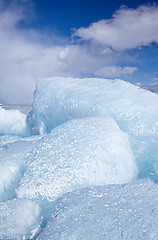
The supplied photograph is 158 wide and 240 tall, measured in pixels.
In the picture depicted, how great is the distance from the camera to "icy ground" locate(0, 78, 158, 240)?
156 cm

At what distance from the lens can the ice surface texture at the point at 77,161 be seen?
7.10ft

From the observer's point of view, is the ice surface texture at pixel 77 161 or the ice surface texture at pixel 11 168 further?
the ice surface texture at pixel 11 168

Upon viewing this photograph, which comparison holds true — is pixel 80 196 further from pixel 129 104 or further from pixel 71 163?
pixel 129 104

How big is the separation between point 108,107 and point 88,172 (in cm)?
156

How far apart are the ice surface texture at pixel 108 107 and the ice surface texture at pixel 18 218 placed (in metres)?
1.73

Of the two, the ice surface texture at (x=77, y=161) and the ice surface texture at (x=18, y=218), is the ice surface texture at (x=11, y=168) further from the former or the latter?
the ice surface texture at (x=18, y=218)

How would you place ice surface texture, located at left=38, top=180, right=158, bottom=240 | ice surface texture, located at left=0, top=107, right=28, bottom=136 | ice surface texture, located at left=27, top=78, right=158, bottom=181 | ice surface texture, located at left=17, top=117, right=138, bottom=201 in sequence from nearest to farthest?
ice surface texture, located at left=38, top=180, right=158, bottom=240, ice surface texture, located at left=17, top=117, right=138, bottom=201, ice surface texture, located at left=27, top=78, right=158, bottom=181, ice surface texture, located at left=0, top=107, right=28, bottom=136

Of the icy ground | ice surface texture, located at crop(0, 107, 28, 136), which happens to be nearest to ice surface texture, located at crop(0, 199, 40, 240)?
the icy ground

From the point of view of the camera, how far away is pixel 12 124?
6137 millimetres

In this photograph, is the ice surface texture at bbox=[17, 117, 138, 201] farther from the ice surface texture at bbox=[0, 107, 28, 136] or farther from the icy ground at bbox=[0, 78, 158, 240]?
the ice surface texture at bbox=[0, 107, 28, 136]

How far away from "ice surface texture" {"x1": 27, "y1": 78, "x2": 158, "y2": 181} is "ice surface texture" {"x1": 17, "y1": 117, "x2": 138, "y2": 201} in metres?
0.40

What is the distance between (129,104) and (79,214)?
2336mm

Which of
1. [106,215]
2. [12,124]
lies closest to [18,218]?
[106,215]

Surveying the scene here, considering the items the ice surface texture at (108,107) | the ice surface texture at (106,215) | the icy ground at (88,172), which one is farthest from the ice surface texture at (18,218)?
the ice surface texture at (108,107)
